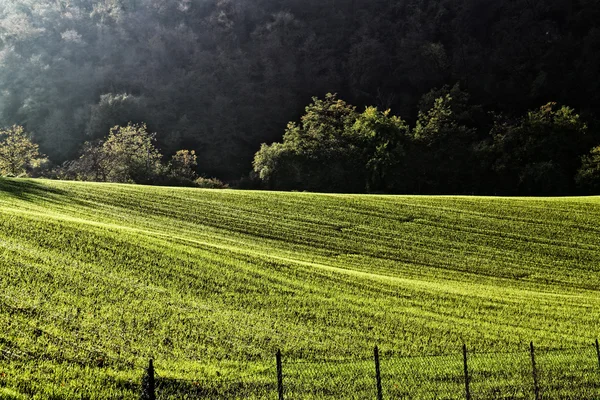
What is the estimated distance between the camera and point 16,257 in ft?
71.6

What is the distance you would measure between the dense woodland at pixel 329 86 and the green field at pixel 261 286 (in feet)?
100

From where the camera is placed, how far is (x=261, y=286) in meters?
23.9

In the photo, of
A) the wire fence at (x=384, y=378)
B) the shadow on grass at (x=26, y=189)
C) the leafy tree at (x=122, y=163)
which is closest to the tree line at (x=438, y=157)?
the leafy tree at (x=122, y=163)

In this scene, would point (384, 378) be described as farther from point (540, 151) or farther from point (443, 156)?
point (443, 156)

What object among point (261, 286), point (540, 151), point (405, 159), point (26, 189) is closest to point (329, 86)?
point (405, 159)

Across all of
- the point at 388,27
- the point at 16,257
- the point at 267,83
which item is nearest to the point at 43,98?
the point at 267,83

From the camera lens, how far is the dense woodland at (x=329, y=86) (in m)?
74.9

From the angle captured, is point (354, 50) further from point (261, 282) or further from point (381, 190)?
point (261, 282)

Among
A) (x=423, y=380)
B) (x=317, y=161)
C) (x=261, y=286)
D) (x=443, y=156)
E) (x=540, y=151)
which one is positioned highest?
(x=540, y=151)

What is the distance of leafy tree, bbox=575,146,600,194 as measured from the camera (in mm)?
68625

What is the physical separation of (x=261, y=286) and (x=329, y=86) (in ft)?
279

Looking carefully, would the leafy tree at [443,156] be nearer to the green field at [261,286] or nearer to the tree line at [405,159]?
the tree line at [405,159]

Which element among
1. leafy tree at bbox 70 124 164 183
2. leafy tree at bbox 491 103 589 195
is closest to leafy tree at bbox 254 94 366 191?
leafy tree at bbox 70 124 164 183

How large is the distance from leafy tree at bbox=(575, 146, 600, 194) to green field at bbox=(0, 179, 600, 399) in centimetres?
2631
